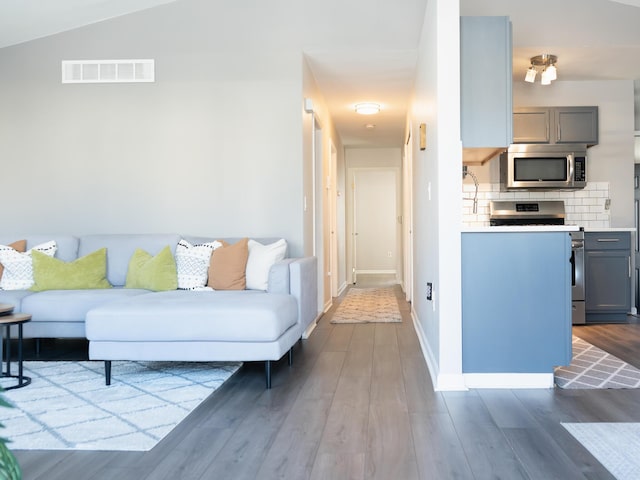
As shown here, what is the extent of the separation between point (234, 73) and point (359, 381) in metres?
2.81

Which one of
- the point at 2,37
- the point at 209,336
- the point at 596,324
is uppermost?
the point at 2,37

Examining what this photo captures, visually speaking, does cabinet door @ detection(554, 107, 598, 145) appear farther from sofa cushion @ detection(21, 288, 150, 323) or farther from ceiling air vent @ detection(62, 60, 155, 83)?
sofa cushion @ detection(21, 288, 150, 323)

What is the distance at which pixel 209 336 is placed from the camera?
10.2 feet

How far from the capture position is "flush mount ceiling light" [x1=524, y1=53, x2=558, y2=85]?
4.93 metres

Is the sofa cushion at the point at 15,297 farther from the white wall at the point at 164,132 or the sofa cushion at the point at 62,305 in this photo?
the white wall at the point at 164,132

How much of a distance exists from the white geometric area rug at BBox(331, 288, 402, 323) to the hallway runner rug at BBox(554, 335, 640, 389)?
1999 mm

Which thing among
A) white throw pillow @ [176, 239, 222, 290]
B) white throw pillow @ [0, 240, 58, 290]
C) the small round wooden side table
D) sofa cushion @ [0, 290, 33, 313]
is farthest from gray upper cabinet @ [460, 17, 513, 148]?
white throw pillow @ [0, 240, 58, 290]

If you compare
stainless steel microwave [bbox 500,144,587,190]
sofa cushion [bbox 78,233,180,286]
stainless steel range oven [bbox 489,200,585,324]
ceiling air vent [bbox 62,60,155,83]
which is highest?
ceiling air vent [bbox 62,60,155,83]

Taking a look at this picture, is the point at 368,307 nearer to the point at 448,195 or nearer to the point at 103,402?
the point at 448,195

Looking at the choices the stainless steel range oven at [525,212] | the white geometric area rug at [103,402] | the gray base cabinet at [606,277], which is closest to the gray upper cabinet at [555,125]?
the stainless steel range oven at [525,212]

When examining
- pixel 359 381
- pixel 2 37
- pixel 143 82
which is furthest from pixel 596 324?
pixel 2 37

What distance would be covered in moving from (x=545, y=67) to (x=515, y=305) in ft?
9.95

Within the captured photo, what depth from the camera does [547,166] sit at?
5.63 meters

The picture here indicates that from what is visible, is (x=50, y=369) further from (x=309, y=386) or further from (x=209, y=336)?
(x=309, y=386)
